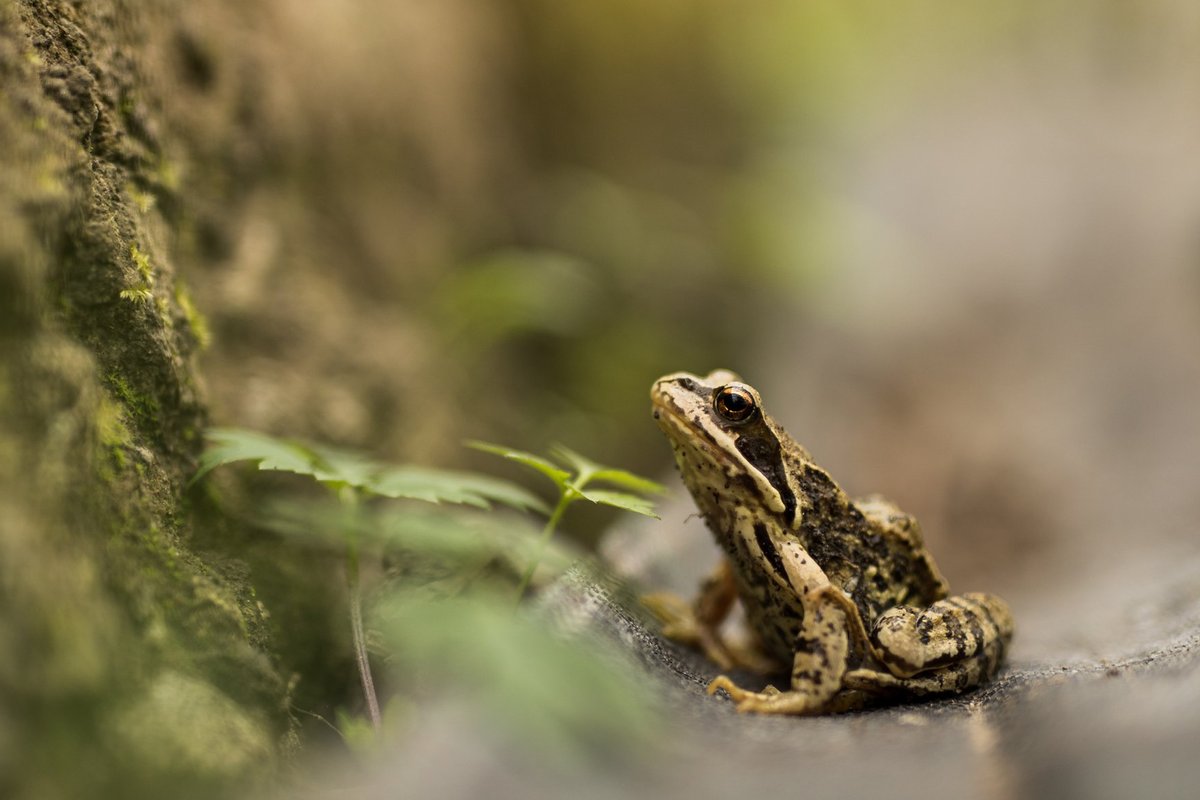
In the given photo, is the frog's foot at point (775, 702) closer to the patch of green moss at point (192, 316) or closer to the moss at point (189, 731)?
the moss at point (189, 731)

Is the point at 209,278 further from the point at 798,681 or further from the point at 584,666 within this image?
the point at 798,681

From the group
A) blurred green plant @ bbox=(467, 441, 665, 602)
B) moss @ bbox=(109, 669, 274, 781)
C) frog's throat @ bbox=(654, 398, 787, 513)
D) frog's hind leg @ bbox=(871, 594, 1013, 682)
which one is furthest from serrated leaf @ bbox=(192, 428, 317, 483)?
frog's hind leg @ bbox=(871, 594, 1013, 682)

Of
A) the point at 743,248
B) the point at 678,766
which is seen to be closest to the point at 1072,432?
the point at 743,248

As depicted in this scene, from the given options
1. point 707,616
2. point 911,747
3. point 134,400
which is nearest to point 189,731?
point 134,400

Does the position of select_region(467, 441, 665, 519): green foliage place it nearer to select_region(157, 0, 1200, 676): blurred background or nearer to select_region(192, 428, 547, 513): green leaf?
select_region(192, 428, 547, 513): green leaf

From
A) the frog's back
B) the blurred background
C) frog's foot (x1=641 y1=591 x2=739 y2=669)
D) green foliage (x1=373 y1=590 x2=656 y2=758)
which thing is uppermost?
the blurred background

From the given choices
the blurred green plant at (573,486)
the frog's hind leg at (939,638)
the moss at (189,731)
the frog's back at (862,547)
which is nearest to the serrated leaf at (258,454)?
the blurred green plant at (573,486)

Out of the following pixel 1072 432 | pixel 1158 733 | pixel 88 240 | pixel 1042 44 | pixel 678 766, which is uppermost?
pixel 1042 44

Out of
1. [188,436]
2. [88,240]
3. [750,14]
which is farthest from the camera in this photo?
[750,14]
